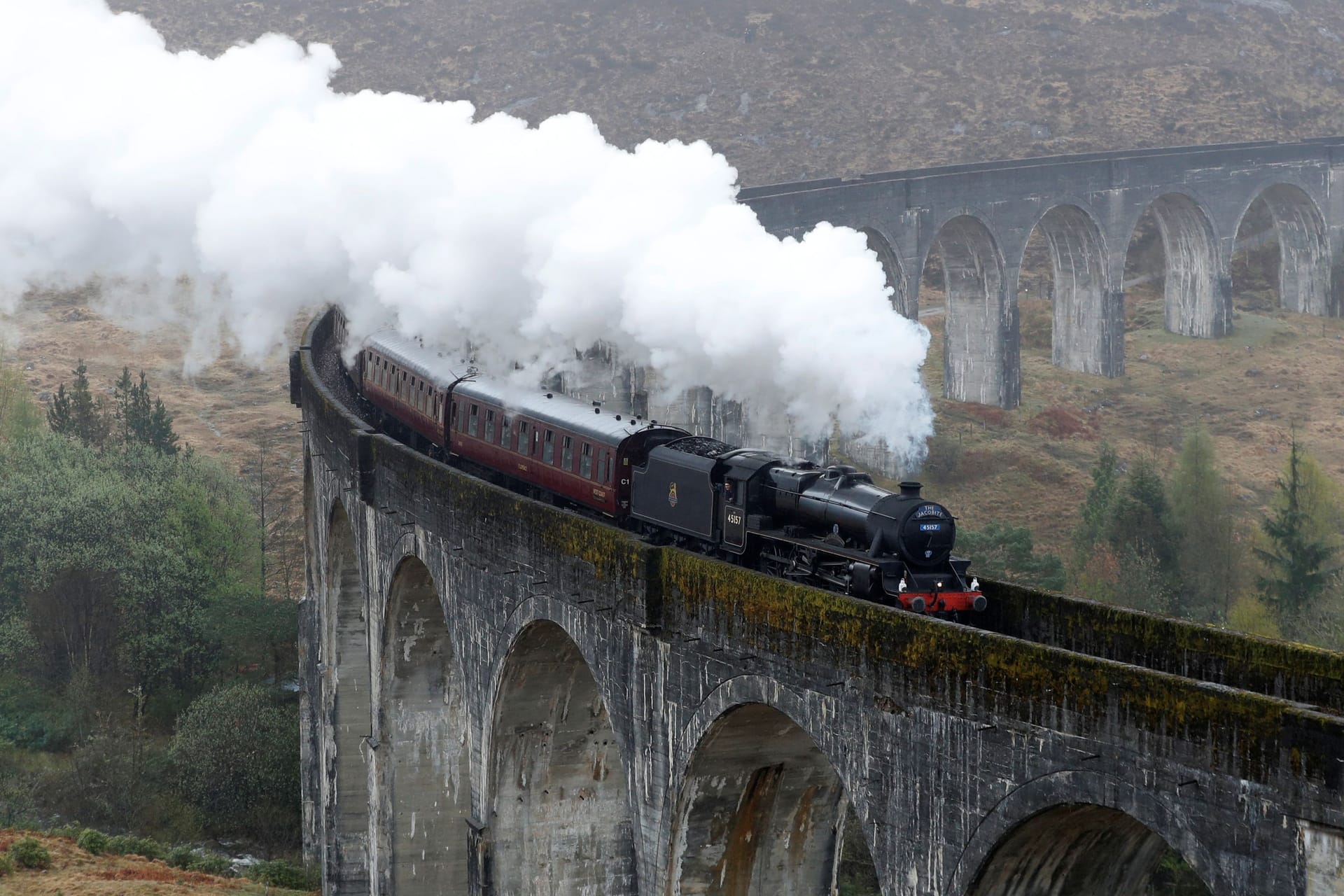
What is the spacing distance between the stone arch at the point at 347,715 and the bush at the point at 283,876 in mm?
2477

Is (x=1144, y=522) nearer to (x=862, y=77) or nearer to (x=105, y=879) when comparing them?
(x=105, y=879)

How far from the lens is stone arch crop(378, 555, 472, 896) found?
104 ft

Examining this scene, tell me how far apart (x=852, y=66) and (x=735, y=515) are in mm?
95330

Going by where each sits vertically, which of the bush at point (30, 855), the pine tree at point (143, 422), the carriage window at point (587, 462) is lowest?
the bush at point (30, 855)

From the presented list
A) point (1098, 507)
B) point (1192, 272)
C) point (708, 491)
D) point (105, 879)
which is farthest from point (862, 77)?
point (708, 491)

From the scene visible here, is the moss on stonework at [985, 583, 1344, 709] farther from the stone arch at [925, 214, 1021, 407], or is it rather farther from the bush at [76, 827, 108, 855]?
the stone arch at [925, 214, 1021, 407]

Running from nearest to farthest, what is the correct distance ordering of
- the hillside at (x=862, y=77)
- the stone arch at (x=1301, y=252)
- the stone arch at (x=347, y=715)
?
the stone arch at (x=347, y=715)
the stone arch at (x=1301, y=252)
the hillside at (x=862, y=77)

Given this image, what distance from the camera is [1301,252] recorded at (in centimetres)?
8556

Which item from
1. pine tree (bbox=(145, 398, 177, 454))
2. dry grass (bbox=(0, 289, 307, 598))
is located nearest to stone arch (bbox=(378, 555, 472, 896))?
dry grass (bbox=(0, 289, 307, 598))

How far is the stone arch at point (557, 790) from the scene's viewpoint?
2548cm

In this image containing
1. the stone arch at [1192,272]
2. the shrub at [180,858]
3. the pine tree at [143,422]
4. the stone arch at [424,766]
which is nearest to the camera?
the stone arch at [424,766]

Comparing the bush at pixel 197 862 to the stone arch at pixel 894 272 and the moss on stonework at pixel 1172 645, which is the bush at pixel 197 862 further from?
the stone arch at pixel 894 272

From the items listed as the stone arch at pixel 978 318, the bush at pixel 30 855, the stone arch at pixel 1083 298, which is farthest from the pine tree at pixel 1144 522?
the bush at pixel 30 855

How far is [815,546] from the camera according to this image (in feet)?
64.9
